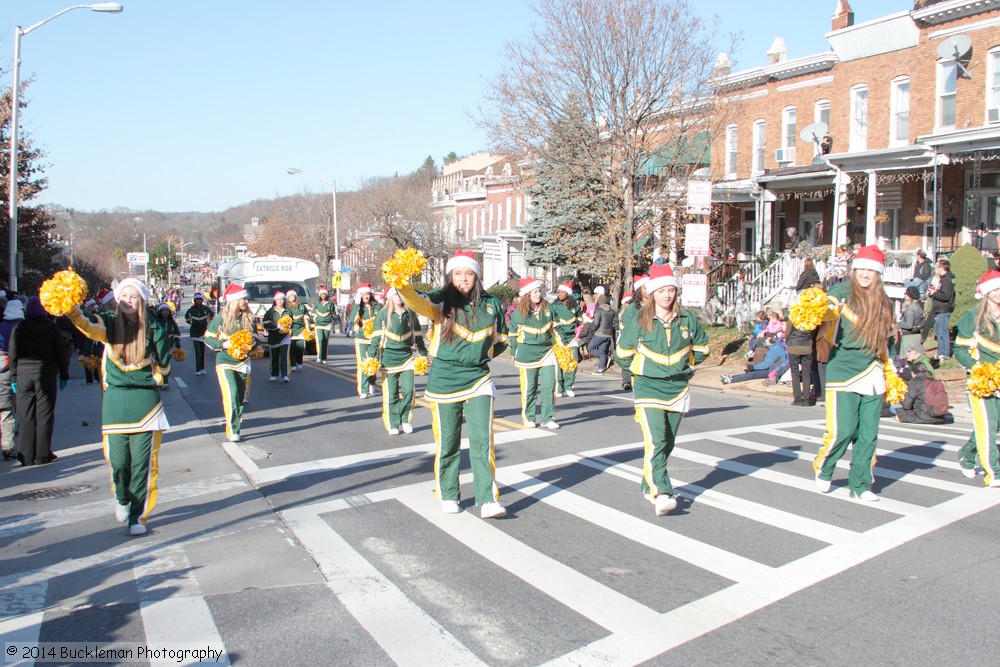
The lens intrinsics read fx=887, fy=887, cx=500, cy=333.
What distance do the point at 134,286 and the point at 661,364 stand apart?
13.4ft

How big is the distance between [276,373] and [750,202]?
753 inches

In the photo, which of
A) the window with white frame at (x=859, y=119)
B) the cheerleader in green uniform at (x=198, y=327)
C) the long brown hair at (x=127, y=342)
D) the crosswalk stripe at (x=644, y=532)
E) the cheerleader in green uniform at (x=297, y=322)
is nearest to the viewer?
the crosswalk stripe at (x=644, y=532)

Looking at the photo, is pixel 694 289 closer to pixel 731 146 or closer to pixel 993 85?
pixel 993 85

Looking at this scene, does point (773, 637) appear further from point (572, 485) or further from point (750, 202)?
point (750, 202)

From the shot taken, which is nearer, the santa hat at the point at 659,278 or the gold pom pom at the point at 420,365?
the santa hat at the point at 659,278

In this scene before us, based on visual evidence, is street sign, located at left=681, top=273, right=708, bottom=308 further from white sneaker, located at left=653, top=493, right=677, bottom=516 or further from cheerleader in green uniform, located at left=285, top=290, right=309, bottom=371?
white sneaker, located at left=653, top=493, right=677, bottom=516

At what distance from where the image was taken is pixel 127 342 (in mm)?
6695

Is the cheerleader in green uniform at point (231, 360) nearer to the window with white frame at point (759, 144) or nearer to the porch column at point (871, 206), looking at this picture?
the porch column at point (871, 206)

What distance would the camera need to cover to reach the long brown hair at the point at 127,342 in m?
6.68

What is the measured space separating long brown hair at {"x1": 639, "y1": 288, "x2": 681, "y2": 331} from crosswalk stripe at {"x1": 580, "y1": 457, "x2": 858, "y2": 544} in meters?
1.65

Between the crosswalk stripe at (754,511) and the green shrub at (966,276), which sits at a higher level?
the green shrub at (966,276)

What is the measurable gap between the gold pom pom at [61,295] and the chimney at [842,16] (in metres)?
26.8

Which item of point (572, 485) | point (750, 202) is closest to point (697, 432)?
point (572, 485)

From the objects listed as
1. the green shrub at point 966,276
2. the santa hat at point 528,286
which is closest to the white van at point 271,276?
the santa hat at point 528,286
